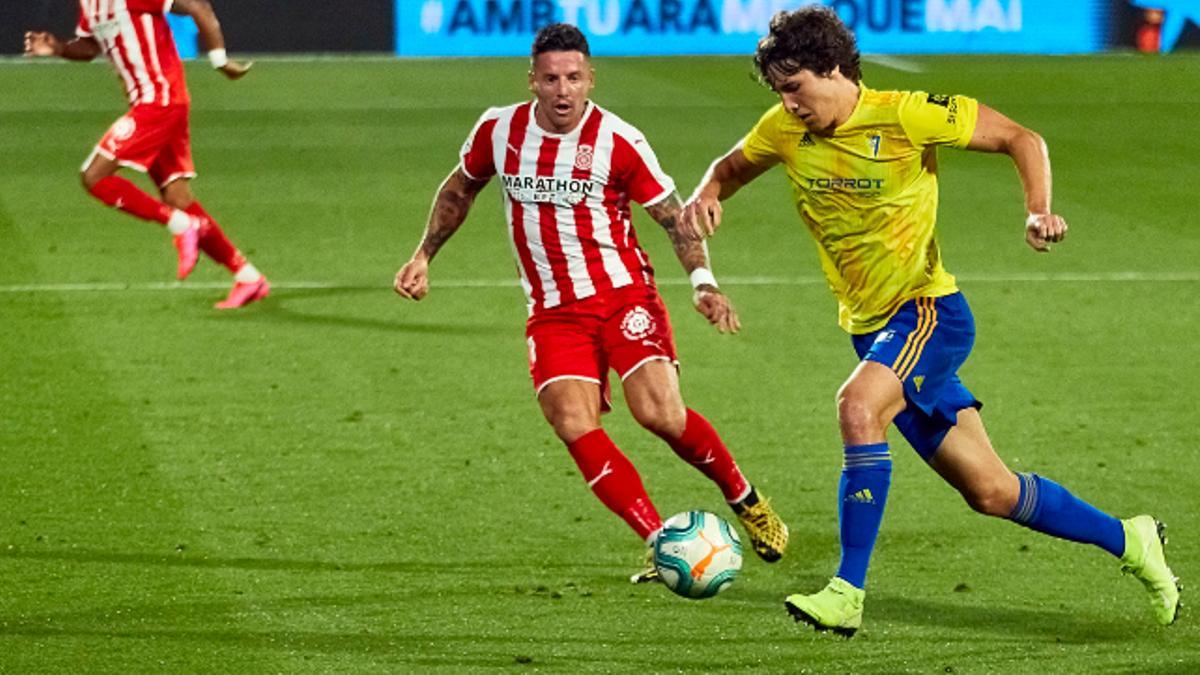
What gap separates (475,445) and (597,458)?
2.04 meters

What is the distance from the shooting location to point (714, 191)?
656 cm

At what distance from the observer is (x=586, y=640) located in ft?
20.7

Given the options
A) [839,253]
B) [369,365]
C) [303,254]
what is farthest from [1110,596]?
[303,254]

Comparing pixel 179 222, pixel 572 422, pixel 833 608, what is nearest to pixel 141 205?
pixel 179 222

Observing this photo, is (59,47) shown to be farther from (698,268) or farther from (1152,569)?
(1152,569)

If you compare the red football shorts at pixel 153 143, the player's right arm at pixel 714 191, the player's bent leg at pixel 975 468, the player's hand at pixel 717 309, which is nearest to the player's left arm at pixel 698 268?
the player's hand at pixel 717 309

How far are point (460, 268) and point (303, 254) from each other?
48.5 inches

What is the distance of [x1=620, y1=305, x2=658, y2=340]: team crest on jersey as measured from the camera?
712 centimetres

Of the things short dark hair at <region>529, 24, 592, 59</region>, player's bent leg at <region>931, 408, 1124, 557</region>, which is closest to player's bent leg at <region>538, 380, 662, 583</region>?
player's bent leg at <region>931, 408, 1124, 557</region>

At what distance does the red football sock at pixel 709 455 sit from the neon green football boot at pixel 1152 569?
1.30 m

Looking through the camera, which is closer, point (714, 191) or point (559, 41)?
point (714, 191)

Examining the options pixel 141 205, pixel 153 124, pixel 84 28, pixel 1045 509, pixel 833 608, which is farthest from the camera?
pixel 84 28

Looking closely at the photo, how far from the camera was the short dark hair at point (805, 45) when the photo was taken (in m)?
6.12

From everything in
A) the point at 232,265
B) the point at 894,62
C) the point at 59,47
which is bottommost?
the point at 894,62
